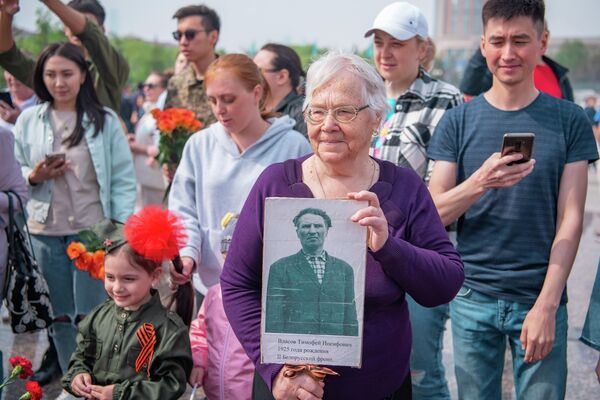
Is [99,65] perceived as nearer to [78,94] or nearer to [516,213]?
[78,94]

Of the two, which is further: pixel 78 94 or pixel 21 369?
pixel 78 94

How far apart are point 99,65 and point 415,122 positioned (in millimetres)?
2567

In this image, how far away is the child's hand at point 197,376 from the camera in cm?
301

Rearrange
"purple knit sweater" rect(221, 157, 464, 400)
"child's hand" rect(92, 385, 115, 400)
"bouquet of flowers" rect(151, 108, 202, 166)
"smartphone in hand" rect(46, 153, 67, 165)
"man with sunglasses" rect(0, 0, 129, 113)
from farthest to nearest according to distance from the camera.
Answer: "man with sunglasses" rect(0, 0, 129, 113) → "bouquet of flowers" rect(151, 108, 202, 166) → "smartphone in hand" rect(46, 153, 67, 165) → "child's hand" rect(92, 385, 115, 400) → "purple knit sweater" rect(221, 157, 464, 400)

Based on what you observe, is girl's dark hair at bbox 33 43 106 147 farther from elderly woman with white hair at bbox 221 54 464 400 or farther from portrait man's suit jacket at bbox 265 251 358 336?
portrait man's suit jacket at bbox 265 251 358 336

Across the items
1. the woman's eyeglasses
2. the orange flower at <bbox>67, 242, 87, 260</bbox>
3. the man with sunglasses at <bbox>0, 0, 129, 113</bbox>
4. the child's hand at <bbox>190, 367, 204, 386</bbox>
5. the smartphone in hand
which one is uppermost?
the man with sunglasses at <bbox>0, 0, 129, 113</bbox>

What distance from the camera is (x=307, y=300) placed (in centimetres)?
198

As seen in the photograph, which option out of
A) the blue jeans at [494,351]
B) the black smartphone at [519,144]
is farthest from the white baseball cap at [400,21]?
the blue jeans at [494,351]

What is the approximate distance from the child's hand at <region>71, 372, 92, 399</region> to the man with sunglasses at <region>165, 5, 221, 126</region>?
8.18 ft

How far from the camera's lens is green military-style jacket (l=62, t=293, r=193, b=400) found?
2.93 m

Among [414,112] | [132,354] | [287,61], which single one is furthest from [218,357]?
[287,61]

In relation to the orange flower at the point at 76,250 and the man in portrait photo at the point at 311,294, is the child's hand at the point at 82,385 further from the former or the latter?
the man in portrait photo at the point at 311,294

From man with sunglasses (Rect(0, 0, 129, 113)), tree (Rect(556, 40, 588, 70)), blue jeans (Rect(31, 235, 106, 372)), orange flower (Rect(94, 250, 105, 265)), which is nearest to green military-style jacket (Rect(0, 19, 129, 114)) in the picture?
man with sunglasses (Rect(0, 0, 129, 113))

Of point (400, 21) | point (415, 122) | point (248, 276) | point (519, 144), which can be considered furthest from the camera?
point (400, 21)
